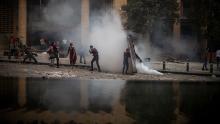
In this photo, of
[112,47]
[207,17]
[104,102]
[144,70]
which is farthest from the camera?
[207,17]

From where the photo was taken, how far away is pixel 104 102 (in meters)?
12.3

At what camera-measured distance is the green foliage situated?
32.7 m

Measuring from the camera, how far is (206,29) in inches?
1225

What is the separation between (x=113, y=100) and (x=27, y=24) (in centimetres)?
2731

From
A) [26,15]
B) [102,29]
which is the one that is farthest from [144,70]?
[26,15]

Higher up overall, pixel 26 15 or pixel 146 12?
pixel 26 15

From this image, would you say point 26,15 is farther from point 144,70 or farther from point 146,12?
point 144,70

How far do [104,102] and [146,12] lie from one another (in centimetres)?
2154

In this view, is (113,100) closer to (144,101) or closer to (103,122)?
(144,101)

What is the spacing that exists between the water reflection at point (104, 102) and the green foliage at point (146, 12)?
625 inches

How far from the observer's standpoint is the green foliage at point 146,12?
3269cm

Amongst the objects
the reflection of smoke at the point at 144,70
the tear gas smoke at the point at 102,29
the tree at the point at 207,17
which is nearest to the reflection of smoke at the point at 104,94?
the tear gas smoke at the point at 102,29

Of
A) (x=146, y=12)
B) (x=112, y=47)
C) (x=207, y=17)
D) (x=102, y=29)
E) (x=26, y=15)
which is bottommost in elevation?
(x=112, y=47)

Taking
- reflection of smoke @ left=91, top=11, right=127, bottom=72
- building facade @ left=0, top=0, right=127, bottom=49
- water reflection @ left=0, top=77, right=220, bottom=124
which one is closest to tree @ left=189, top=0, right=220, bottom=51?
building facade @ left=0, top=0, right=127, bottom=49
